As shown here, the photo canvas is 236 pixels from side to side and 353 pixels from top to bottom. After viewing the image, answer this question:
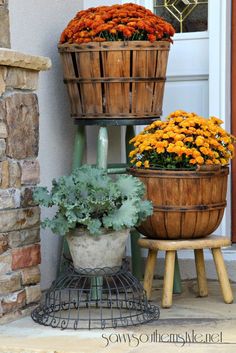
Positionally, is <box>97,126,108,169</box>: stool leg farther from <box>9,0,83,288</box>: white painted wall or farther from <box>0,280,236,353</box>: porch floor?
<box>0,280,236,353</box>: porch floor

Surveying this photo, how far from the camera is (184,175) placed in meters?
3.51

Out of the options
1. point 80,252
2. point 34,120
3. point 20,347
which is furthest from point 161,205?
point 20,347

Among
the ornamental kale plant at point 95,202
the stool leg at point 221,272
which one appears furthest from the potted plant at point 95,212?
the stool leg at point 221,272

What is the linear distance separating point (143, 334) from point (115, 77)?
1.17m

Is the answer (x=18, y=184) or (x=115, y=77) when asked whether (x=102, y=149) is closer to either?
(x=115, y=77)

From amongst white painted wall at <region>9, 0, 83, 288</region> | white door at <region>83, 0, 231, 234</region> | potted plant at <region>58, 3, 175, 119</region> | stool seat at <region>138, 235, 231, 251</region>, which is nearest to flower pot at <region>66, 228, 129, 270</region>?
stool seat at <region>138, 235, 231, 251</region>

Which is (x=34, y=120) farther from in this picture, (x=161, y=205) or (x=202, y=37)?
(x=202, y=37)

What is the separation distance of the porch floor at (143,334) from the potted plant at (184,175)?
34 centimetres

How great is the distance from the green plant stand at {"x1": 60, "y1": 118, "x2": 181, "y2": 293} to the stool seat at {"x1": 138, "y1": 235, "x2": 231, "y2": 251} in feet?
1.30

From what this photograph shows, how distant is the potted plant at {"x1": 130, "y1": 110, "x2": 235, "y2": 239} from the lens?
3525mm

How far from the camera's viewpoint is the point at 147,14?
12.7ft

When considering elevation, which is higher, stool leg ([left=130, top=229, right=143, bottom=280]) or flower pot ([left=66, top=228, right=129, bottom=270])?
flower pot ([left=66, top=228, right=129, bottom=270])

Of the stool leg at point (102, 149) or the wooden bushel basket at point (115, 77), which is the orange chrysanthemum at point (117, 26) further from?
the stool leg at point (102, 149)

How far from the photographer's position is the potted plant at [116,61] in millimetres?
3742
